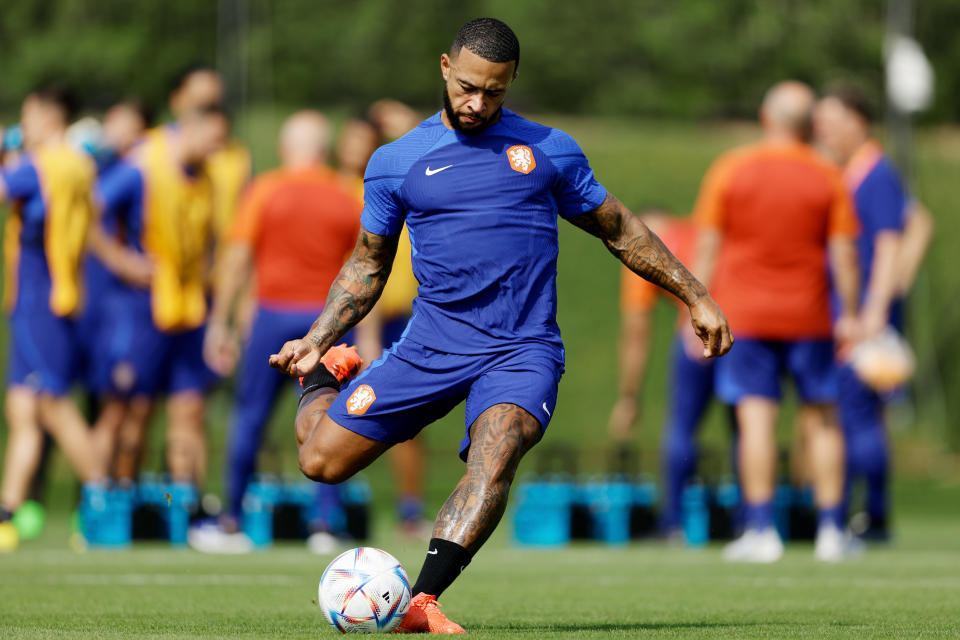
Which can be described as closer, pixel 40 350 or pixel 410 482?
pixel 40 350

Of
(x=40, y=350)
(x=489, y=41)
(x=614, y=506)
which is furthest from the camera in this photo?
(x=614, y=506)

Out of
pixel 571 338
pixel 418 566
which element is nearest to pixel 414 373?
pixel 418 566

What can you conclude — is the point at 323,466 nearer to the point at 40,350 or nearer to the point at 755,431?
the point at 755,431

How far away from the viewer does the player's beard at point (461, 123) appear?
20.6ft

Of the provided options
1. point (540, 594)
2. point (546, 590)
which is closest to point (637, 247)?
point (540, 594)

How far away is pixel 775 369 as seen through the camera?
1052 cm

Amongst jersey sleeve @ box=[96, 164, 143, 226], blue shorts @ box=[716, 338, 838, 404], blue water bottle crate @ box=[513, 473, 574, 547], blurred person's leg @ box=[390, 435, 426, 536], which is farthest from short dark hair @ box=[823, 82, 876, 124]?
jersey sleeve @ box=[96, 164, 143, 226]

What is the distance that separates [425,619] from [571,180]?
5.62 ft

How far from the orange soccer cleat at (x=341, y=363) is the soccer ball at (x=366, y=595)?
996 millimetres

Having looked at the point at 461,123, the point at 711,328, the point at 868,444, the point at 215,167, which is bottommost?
the point at 868,444

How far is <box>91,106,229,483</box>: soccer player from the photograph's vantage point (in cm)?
1200

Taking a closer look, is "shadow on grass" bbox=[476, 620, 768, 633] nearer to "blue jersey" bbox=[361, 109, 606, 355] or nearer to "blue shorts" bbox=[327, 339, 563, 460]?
"blue shorts" bbox=[327, 339, 563, 460]

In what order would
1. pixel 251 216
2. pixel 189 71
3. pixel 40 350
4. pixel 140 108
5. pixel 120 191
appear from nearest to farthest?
pixel 40 350 < pixel 251 216 < pixel 120 191 < pixel 189 71 < pixel 140 108

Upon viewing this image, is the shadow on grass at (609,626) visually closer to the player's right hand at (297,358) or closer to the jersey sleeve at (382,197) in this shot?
the player's right hand at (297,358)
